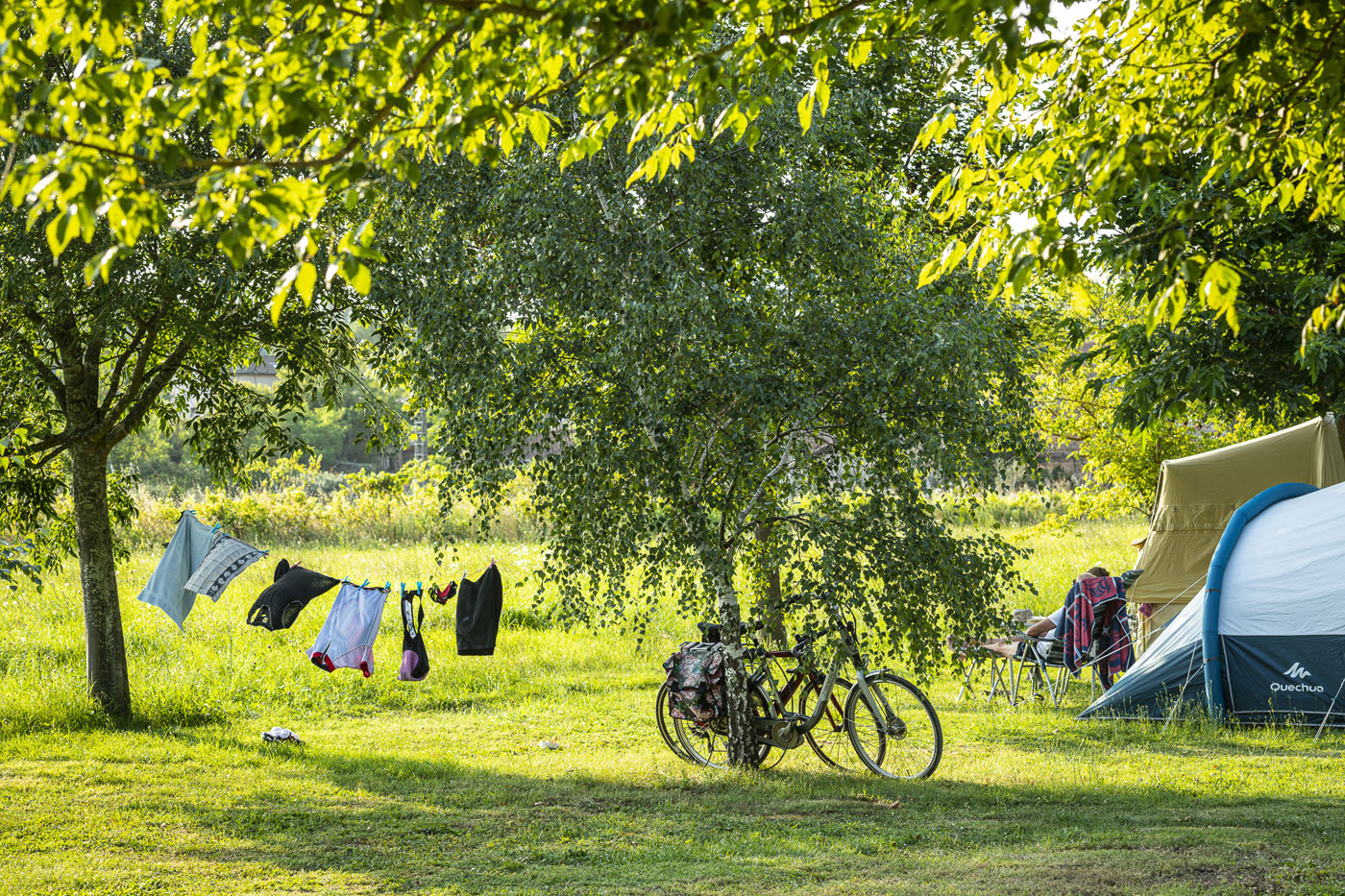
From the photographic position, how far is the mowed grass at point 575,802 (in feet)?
17.2

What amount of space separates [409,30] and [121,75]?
858 mm

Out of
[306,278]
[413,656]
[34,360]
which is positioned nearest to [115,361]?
[34,360]

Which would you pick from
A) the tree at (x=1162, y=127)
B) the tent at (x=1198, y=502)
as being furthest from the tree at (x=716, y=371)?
the tent at (x=1198, y=502)

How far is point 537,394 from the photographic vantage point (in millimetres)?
6855

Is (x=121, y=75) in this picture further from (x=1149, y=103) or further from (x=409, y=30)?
(x=1149, y=103)

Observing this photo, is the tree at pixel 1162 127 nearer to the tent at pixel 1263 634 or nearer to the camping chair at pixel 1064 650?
the tent at pixel 1263 634

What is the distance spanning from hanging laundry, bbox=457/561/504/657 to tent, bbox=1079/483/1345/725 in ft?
16.5

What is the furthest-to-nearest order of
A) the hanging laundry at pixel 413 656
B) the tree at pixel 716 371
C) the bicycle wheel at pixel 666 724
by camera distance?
the hanging laundry at pixel 413 656 → the bicycle wheel at pixel 666 724 → the tree at pixel 716 371

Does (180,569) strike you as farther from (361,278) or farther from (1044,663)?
(361,278)

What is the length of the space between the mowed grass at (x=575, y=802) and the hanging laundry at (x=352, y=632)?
0.71 metres

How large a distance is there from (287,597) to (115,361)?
8.73 feet

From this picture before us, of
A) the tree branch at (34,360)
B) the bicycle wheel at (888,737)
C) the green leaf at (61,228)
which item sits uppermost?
the tree branch at (34,360)

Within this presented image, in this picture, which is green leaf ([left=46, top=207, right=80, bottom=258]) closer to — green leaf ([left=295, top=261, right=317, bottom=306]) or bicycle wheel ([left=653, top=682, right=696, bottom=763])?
green leaf ([left=295, top=261, right=317, bottom=306])

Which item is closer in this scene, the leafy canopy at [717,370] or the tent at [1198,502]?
the leafy canopy at [717,370]
